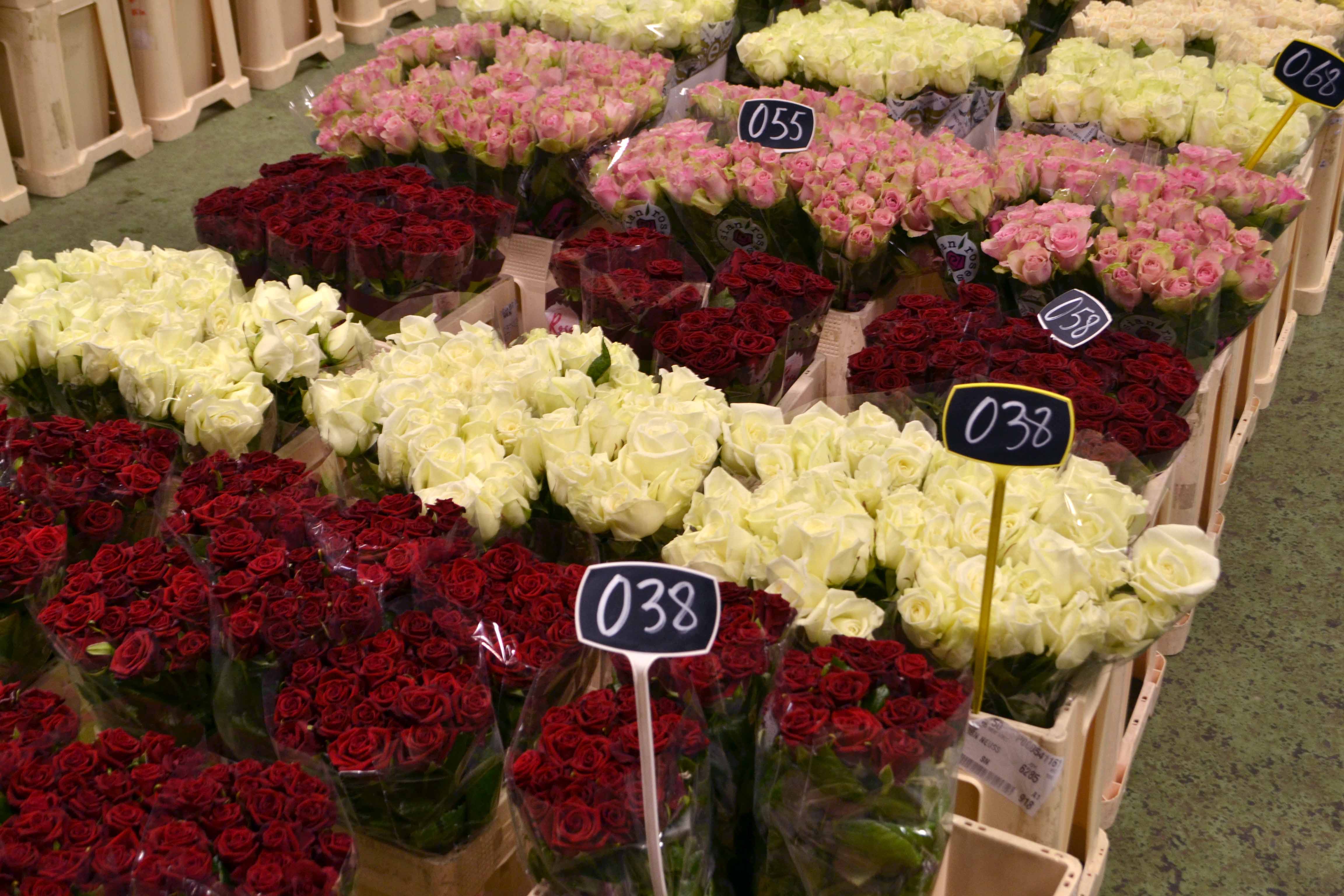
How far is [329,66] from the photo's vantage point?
495 centimetres

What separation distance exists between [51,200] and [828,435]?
10.6 ft

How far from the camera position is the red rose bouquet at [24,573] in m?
1.45

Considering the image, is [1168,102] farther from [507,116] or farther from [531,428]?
[531,428]

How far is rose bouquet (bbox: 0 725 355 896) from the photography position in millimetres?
1078

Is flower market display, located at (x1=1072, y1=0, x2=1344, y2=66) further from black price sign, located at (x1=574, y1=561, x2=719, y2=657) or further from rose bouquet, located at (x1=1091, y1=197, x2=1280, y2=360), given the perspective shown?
black price sign, located at (x1=574, y1=561, x2=719, y2=657)

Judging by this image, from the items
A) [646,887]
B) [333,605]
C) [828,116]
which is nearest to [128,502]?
[333,605]

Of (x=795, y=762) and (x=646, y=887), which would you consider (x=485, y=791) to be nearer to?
(x=646, y=887)

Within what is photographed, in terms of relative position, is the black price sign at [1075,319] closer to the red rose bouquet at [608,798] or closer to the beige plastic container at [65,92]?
the red rose bouquet at [608,798]

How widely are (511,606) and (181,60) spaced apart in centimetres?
368

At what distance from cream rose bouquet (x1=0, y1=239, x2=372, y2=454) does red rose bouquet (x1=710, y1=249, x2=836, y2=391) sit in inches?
25.1

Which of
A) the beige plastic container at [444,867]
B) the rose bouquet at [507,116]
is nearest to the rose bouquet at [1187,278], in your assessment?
the rose bouquet at [507,116]

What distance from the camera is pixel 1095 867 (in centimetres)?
164

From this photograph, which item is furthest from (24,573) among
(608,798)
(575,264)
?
(575,264)

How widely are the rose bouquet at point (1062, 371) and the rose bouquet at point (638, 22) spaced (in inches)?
57.0
